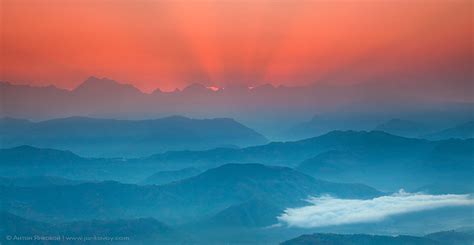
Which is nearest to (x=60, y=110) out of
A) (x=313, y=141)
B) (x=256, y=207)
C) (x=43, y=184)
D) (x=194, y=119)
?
(x=194, y=119)

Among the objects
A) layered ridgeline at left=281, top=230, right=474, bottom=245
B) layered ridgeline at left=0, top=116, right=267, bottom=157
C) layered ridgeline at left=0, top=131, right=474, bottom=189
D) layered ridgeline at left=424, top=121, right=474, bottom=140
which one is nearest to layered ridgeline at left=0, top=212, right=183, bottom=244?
layered ridgeline at left=0, top=131, right=474, bottom=189

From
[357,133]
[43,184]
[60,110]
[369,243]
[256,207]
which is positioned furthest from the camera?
[256,207]

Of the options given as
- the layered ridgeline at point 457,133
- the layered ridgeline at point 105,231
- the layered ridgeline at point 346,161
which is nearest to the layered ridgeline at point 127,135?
the layered ridgeline at point 346,161

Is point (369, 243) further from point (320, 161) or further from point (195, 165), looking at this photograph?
point (195, 165)

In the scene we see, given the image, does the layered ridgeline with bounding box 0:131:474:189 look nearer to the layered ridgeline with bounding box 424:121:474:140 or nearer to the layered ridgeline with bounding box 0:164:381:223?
the layered ridgeline with bounding box 424:121:474:140

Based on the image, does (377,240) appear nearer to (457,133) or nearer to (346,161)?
(457,133)

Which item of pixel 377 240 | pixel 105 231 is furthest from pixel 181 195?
pixel 377 240
